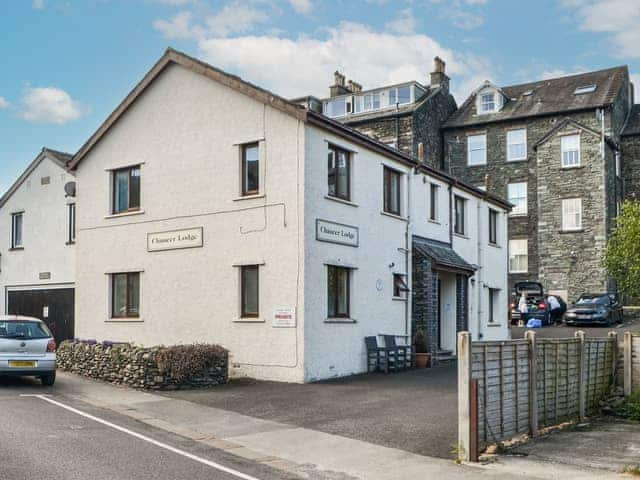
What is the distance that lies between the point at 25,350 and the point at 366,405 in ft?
25.6

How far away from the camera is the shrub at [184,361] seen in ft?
57.7

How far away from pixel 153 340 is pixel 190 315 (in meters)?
1.65

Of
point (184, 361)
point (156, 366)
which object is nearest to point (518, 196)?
point (184, 361)

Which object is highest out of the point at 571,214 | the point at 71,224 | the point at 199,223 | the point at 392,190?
the point at 571,214

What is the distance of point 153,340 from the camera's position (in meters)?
21.7

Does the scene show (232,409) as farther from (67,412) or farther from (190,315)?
(190,315)

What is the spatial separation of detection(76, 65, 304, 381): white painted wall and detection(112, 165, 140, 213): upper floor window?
0.26 metres

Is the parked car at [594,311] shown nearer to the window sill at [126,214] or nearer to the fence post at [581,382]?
the window sill at [126,214]

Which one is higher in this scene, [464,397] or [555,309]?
[555,309]

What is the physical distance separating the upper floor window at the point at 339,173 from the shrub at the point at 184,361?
5266 mm

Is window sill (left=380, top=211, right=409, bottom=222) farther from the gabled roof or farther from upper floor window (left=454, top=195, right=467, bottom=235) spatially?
the gabled roof

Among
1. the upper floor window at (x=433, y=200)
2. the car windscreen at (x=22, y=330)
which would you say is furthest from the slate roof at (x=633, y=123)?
the car windscreen at (x=22, y=330)

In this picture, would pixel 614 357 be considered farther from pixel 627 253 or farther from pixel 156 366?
pixel 627 253

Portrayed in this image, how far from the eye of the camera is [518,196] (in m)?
44.6
